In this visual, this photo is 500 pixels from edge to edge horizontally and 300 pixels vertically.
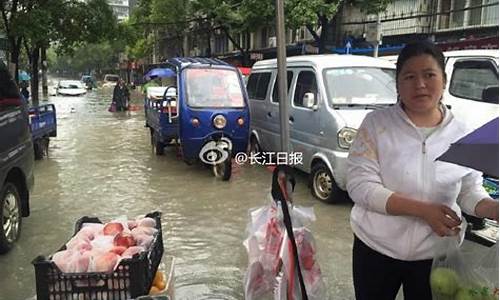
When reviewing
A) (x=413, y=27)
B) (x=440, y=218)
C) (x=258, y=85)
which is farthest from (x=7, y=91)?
(x=413, y=27)

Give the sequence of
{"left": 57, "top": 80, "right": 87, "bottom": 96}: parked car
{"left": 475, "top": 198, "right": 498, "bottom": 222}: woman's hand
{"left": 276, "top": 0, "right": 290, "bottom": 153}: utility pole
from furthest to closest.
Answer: {"left": 57, "top": 80, "right": 87, "bottom": 96}: parked car < {"left": 276, "top": 0, "right": 290, "bottom": 153}: utility pole < {"left": 475, "top": 198, "right": 498, "bottom": 222}: woman's hand

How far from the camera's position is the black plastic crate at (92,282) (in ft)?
7.04

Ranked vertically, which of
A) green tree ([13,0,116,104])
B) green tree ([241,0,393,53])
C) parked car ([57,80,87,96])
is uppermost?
green tree ([241,0,393,53])

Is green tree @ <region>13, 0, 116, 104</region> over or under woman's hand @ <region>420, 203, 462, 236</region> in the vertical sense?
over

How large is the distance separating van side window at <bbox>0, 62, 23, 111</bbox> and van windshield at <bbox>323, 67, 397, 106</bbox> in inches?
137

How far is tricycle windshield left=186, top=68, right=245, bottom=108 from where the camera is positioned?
25.9 ft

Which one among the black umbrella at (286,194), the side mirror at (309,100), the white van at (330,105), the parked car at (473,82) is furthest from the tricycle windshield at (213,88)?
the black umbrella at (286,194)

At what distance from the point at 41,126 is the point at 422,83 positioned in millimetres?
→ 8517

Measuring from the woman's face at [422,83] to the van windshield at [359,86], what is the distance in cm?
435

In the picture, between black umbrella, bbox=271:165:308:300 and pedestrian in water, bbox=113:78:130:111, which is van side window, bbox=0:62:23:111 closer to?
black umbrella, bbox=271:165:308:300

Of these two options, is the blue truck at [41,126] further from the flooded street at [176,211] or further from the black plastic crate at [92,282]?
the black plastic crate at [92,282]

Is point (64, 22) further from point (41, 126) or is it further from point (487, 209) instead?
point (487, 209)

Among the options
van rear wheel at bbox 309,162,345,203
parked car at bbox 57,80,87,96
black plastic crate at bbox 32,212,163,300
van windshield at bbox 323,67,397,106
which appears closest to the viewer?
black plastic crate at bbox 32,212,163,300

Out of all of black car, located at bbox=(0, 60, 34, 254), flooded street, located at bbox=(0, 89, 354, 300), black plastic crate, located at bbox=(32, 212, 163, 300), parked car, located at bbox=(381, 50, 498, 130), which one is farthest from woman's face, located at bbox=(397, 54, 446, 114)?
parked car, located at bbox=(381, 50, 498, 130)
